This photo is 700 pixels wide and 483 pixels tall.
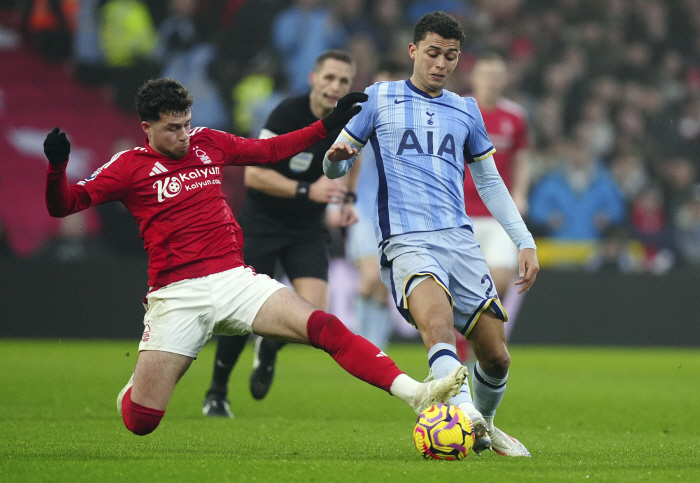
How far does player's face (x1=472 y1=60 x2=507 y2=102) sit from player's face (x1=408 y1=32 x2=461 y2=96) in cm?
351

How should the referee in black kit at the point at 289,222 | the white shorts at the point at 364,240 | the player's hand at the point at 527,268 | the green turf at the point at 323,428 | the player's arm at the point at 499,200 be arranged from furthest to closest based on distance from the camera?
the white shorts at the point at 364,240 → the referee in black kit at the point at 289,222 → the player's arm at the point at 499,200 → the player's hand at the point at 527,268 → the green turf at the point at 323,428

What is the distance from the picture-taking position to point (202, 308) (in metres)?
4.78

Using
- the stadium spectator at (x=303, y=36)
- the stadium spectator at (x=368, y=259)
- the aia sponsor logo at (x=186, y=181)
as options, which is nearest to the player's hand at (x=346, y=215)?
the aia sponsor logo at (x=186, y=181)

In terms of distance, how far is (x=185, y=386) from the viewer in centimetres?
872

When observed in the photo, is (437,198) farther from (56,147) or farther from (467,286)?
(56,147)

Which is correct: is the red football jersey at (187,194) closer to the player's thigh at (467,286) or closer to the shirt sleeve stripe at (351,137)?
the shirt sleeve stripe at (351,137)

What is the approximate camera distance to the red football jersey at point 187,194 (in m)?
4.77

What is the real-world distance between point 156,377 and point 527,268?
191cm

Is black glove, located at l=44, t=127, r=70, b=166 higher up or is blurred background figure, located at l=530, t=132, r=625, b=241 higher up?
black glove, located at l=44, t=127, r=70, b=166

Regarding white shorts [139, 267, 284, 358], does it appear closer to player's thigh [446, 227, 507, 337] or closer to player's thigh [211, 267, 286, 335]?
player's thigh [211, 267, 286, 335]

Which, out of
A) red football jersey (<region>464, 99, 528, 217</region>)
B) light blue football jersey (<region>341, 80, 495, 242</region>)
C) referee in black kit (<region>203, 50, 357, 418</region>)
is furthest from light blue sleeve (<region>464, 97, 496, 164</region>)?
red football jersey (<region>464, 99, 528, 217</region>)

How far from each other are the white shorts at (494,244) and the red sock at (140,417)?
405cm

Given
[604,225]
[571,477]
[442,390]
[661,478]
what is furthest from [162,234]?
[604,225]

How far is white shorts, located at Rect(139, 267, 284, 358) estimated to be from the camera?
187 inches
